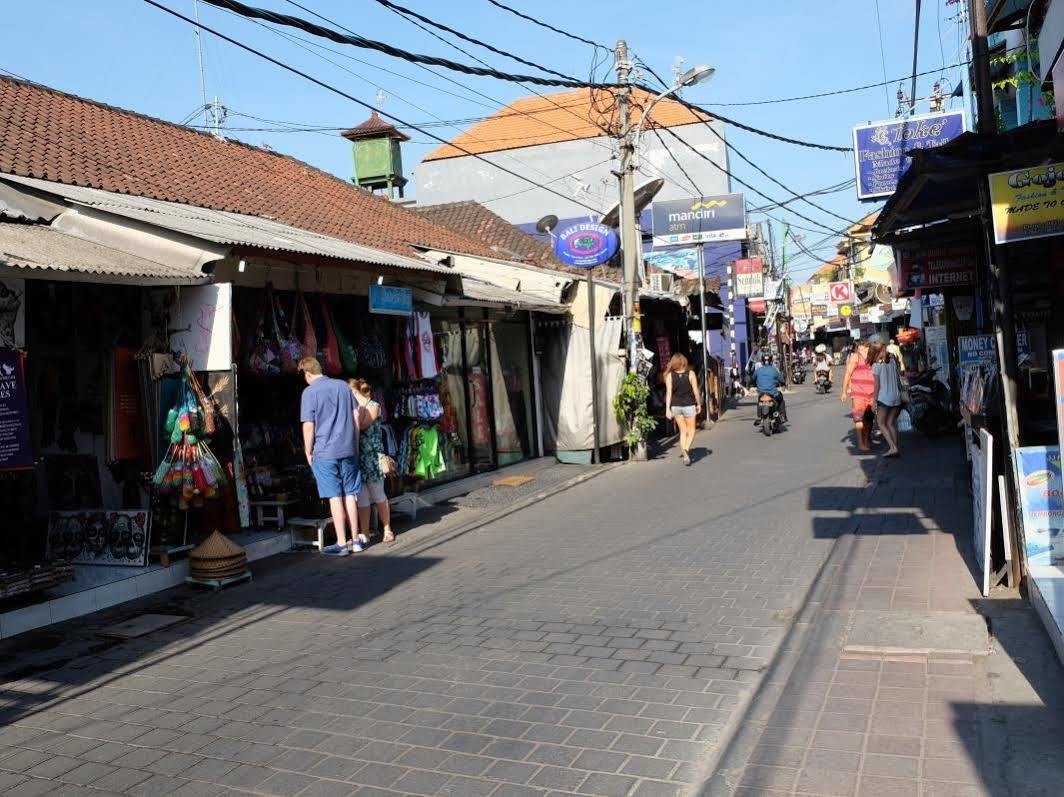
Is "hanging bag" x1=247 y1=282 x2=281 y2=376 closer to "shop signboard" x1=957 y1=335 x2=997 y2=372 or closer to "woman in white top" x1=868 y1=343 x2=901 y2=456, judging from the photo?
"shop signboard" x1=957 y1=335 x2=997 y2=372

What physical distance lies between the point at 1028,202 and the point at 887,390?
294 inches

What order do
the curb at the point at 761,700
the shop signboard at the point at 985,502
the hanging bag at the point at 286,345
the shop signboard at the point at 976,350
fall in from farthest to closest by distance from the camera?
the shop signboard at the point at 976,350 < the hanging bag at the point at 286,345 < the shop signboard at the point at 985,502 < the curb at the point at 761,700

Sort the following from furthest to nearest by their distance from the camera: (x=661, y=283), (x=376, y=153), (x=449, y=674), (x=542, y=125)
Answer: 1. (x=542, y=125)
2. (x=376, y=153)
3. (x=661, y=283)
4. (x=449, y=674)

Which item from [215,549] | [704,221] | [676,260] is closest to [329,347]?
[215,549]

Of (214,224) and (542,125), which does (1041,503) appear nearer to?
(214,224)

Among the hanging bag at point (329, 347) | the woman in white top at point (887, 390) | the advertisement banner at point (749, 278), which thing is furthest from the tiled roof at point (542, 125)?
the hanging bag at point (329, 347)

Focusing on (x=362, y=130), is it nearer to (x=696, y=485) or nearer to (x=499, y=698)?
(x=696, y=485)

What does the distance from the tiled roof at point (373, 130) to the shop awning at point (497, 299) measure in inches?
379

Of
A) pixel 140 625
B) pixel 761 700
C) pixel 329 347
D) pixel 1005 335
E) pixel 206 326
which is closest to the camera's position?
pixel 761 700

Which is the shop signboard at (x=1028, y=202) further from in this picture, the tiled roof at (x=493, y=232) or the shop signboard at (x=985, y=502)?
the tiled roof at (x=493, y=232)

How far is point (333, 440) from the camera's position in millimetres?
8297

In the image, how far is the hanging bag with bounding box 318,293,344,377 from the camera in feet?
31.7

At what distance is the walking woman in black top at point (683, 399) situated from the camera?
14.0 meters

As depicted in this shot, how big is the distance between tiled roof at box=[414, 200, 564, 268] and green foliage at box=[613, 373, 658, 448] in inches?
157
